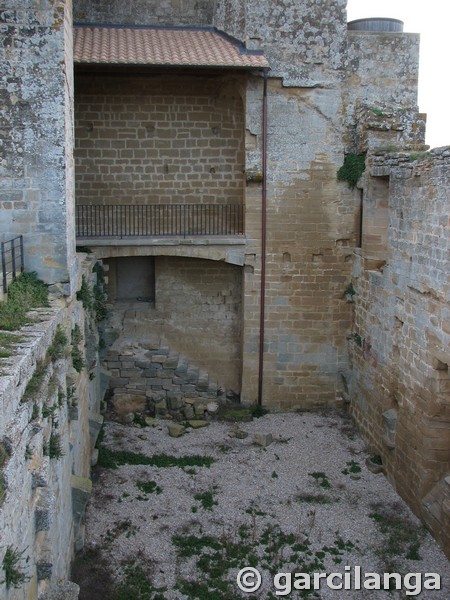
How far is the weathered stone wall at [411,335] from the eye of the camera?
28.7 ft

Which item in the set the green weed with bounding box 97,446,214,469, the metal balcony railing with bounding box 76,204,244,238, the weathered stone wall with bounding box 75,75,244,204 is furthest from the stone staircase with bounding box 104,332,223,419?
the weathered stone wall with bounding box 75,75,244,204

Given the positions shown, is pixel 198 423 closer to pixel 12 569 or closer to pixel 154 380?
pixel 154 380

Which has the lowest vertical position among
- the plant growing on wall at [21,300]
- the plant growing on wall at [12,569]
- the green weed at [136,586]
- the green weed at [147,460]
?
the green weed at [136,586]

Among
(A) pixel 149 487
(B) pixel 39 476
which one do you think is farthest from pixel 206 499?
(B) pixel 39 476

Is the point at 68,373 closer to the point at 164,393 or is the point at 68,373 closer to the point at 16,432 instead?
the point at 16,432

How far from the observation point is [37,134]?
7.94 m

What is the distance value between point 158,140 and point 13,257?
20.5ft

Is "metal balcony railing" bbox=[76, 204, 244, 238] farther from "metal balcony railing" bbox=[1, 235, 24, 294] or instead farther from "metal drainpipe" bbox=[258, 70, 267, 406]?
"metal balcony railing" bbox=[1, 235, 24, 294]

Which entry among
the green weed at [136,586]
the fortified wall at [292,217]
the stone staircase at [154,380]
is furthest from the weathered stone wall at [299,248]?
the green weed at [136,586]

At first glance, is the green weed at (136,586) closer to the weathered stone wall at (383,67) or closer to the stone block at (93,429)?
the stone block at (93,429)

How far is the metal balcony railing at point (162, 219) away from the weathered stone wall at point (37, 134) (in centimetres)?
485

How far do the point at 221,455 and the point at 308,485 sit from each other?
1704 mm

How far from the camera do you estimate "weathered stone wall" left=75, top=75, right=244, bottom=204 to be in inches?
511

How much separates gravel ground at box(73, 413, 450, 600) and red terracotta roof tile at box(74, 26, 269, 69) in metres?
6.64
